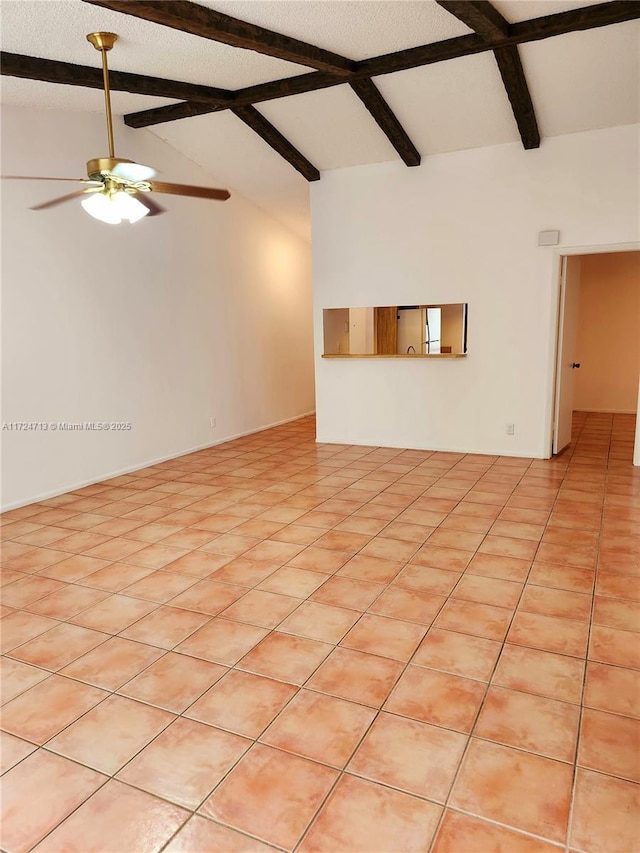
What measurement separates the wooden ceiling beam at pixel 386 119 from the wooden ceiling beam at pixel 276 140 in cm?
97

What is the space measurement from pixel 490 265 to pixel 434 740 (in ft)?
15.0

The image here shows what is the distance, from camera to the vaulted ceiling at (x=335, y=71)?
3.34 metres

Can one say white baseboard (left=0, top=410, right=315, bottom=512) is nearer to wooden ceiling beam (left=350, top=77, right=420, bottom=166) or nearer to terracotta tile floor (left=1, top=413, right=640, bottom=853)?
terracotta tile floor (left=1, top=413, right=640, bottom=853)

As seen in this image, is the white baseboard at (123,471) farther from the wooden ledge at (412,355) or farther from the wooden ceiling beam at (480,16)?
the wooden ceiling beam at (480,16)

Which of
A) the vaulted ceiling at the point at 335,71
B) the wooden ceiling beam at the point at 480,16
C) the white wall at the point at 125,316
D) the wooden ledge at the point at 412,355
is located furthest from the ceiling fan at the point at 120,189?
the wooden ledge at the point at 412,355

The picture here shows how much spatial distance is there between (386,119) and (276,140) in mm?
1126

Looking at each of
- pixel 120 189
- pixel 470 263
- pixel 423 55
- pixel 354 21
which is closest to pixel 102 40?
pixel 120 189

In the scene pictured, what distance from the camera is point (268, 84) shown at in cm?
462

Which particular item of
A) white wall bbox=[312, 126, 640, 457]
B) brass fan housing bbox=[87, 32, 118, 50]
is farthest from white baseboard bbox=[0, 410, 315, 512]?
brass fan housing bbox=[87, 32, 118, 50]

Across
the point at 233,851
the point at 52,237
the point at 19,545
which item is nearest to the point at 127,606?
the point at 19,545

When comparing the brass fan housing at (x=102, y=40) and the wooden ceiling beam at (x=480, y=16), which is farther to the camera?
the brass fan housing at (x=102, y=40)

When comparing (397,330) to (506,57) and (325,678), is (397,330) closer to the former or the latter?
(506,57)

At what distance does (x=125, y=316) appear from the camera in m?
5.30

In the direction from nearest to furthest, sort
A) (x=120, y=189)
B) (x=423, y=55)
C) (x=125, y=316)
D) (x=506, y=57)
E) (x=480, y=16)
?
(x=120, y=189), (x=480, y=16), (x=506, y=57), (x=423, y=55), (x=125, y=316)
